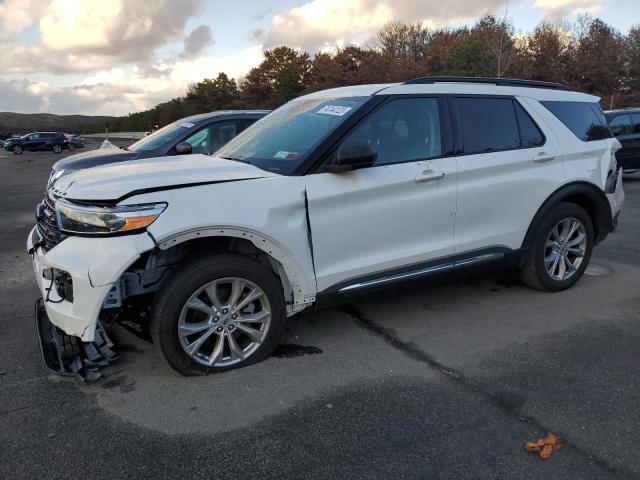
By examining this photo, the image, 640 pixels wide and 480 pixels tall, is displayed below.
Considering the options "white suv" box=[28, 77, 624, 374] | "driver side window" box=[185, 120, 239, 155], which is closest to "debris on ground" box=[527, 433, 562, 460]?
"white suv" box=[28, 77, 624, 374]

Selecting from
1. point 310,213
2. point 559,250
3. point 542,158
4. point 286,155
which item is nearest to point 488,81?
point 542,158

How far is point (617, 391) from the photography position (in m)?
3.21

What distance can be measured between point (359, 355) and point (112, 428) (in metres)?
1.69

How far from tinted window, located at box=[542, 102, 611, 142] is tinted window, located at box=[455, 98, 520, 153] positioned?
541 mm

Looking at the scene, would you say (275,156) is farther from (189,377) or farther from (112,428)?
(112,428)

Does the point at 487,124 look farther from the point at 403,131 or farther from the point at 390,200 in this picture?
the point at 390,200

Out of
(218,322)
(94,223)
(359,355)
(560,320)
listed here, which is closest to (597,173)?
(560,320)

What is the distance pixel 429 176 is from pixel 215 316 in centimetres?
187

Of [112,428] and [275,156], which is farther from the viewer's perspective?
[275,156]

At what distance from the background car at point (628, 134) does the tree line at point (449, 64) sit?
22.2m

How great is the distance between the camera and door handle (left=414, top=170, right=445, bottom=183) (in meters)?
3.89

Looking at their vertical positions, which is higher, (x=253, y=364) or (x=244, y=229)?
(x=244, y=229)

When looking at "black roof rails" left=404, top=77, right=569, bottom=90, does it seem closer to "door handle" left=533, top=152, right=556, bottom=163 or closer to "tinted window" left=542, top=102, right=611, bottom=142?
"tinted window" left=542, top=102, right=611, bottom=142

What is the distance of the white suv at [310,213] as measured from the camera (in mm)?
3146
